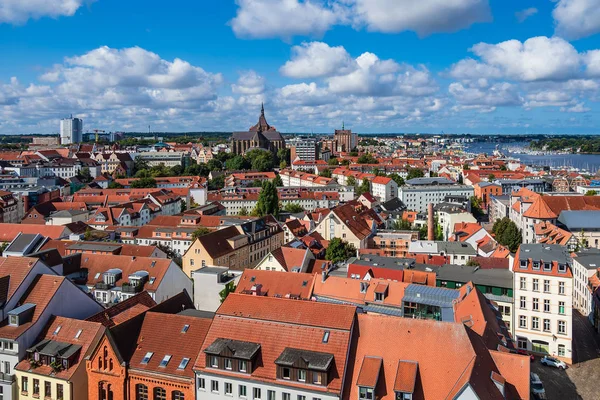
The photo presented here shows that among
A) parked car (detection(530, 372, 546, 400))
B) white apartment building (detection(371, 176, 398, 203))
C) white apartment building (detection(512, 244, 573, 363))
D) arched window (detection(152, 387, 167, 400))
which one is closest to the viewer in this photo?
arched window (detection(152, 387, 167, 400))

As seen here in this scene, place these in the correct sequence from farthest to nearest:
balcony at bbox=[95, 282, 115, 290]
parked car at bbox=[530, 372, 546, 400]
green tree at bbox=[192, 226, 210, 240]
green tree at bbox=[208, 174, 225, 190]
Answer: green tree at bbox=[208, 174, 225, 190], green tree at bbox=[192, 226, 210, 240], balcony at bbox=[95, 282, 115, 290], parked car at bbox=[530, 372, 546, 400]

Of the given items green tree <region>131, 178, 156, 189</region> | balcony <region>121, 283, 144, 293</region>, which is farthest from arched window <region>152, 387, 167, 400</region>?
green tree <region>131, 178, 156, 189</region>

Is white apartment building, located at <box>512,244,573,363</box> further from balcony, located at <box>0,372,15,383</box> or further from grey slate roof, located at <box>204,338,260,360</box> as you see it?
balcony, located at <box>0,372,15,383</box>

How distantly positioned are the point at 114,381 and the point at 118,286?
17740 millimetres

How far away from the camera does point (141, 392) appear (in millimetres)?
23156

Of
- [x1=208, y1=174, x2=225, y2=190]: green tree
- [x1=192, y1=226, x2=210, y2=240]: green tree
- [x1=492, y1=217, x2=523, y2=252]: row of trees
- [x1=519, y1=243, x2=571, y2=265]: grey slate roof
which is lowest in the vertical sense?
[x1=492, y1=217, x2=523, y2=252]: row of trees

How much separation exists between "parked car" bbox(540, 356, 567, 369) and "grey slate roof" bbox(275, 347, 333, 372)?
72.0ft

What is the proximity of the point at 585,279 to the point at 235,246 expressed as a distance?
35.4 metres

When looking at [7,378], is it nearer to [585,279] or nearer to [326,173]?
[585,279]

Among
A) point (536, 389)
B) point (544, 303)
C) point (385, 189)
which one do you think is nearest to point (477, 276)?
point (544, 303)

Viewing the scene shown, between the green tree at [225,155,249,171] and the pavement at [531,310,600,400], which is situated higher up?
the green tree at [225,155,249,171]

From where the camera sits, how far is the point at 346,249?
5909 centimetres

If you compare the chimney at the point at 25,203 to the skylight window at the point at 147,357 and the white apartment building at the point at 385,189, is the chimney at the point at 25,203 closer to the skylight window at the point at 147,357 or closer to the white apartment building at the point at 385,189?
the white apartment building at the point at 385,189

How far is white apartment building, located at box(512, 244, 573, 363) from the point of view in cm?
3631
